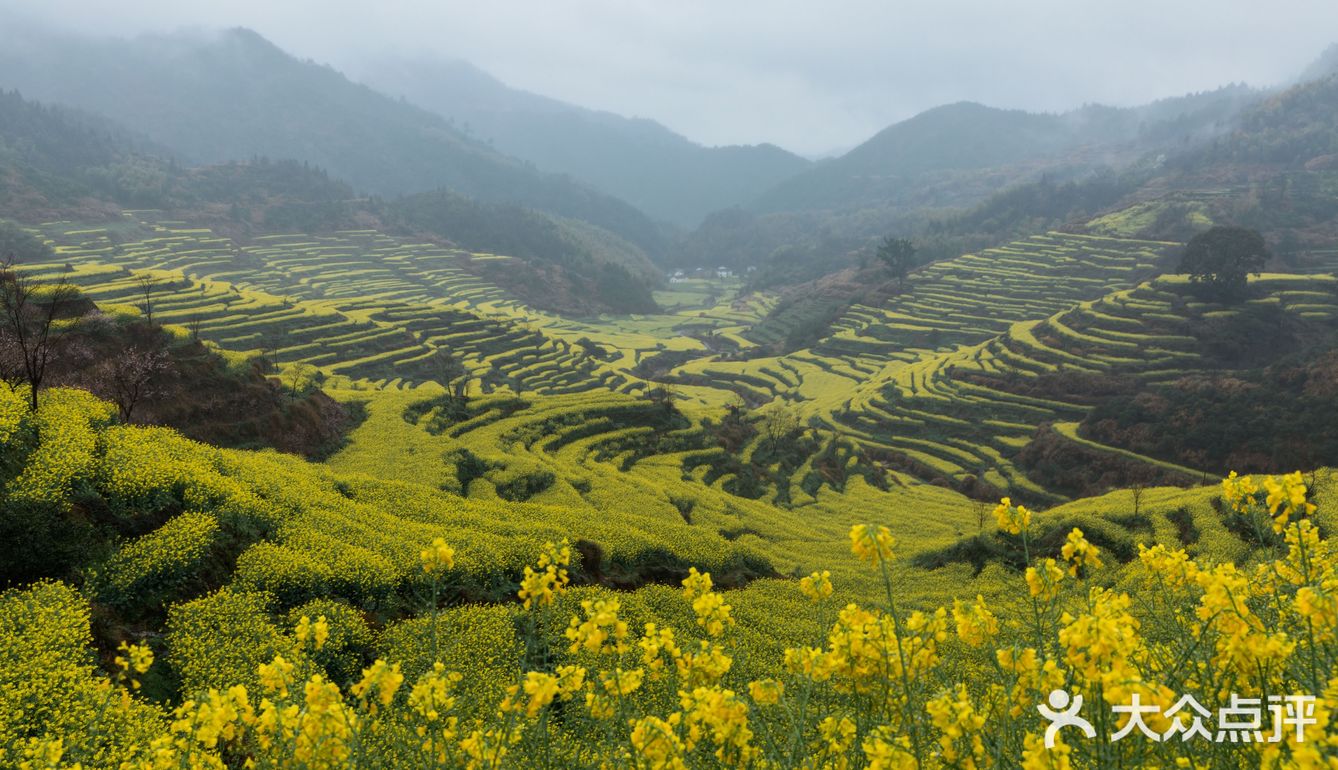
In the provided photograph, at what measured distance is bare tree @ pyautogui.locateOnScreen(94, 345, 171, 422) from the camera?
57.8 ft

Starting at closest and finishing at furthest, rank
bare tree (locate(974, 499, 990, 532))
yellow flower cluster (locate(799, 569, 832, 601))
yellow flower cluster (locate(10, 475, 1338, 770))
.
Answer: yellow flower cluster (locate(10, 475, 1338, 770)), yellow flower cluster (locate(799, 569, 832, 601)), bare tree (locate(974, 499, 990, 532))

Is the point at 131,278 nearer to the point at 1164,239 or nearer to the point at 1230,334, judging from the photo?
the point at 1230,334

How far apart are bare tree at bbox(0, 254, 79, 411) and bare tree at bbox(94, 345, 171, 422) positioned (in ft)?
4.10

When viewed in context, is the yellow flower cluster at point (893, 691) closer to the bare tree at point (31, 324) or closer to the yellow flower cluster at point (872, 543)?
the yellow flower cluster at point (872, 543)

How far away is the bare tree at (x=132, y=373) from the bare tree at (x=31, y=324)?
125cm

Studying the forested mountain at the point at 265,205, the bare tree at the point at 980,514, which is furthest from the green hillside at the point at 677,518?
A: the forested mountain at the point at 265,205

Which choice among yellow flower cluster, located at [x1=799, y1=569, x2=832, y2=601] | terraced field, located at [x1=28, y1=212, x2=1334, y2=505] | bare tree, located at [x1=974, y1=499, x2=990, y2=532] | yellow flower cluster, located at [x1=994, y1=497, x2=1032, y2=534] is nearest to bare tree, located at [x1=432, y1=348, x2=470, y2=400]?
terraced field, located at [x1=28, y1=212, x2=1334, y2=505]

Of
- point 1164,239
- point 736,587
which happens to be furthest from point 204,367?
point 1164,239

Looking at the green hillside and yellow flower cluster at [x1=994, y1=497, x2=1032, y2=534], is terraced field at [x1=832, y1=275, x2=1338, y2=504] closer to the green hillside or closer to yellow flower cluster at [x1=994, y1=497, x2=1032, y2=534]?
the green hillside

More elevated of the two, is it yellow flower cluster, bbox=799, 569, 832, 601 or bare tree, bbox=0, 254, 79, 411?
bare tree, bbox=0, 254, 79, 411

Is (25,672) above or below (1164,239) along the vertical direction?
below

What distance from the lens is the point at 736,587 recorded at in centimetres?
1565

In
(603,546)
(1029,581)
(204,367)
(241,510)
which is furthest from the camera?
(204,367)

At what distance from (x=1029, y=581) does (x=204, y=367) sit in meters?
→ 25.3
